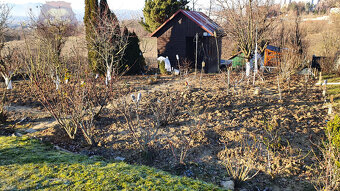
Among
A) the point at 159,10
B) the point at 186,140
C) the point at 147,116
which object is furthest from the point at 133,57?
the point at 186,140

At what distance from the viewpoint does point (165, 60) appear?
1365 centimetres

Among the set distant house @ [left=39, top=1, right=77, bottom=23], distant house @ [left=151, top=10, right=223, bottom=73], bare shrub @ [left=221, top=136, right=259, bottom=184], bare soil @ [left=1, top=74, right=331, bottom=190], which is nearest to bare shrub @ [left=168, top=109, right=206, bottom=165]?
bare soil @ [left=1, top=74, right=331, bottom=190]

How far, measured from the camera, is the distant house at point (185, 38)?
13.8 metres

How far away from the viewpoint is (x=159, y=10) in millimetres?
19812

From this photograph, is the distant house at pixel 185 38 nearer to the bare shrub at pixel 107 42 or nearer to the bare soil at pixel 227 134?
the bare shrub at pixel 107 42

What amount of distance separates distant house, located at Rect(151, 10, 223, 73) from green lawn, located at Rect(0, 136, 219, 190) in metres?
11.1

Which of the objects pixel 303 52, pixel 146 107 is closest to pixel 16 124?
pixel 146 107

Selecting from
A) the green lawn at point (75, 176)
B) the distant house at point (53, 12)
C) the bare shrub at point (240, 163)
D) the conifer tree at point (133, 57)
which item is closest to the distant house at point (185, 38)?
the conifer tree at point (133, 57)

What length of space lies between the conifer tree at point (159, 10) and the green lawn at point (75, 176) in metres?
17.7

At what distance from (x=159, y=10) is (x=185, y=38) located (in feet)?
22.7

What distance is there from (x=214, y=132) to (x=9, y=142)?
3965 mm

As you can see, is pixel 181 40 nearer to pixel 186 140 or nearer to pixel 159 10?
pixel 159 10

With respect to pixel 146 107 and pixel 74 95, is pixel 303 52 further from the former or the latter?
pixel 74 95

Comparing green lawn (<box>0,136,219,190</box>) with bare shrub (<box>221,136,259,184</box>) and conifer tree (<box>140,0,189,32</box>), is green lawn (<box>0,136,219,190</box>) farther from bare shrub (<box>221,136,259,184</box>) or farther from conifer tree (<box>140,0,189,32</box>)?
conifer tree (<box>140,0,189,32</box>)
